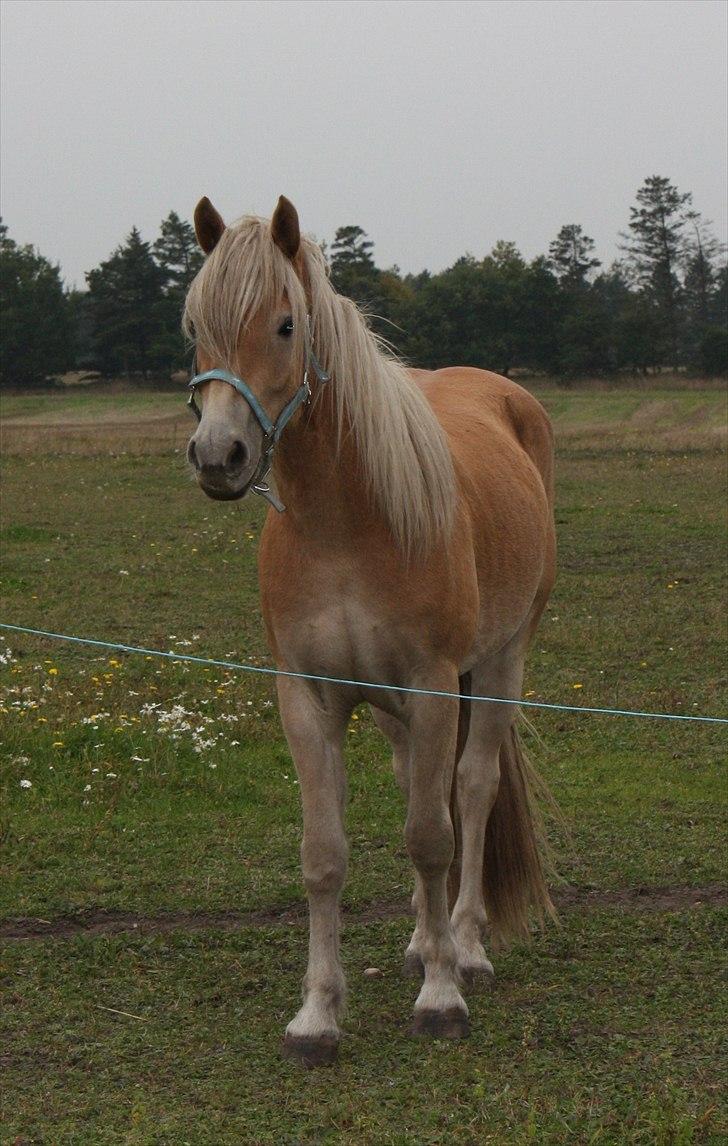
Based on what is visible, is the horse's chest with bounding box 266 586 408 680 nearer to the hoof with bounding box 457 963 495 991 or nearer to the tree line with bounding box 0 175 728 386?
the hoof with bounding box 457 963 495 991

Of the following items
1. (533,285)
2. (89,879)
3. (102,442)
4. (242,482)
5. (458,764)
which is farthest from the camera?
(533,285)

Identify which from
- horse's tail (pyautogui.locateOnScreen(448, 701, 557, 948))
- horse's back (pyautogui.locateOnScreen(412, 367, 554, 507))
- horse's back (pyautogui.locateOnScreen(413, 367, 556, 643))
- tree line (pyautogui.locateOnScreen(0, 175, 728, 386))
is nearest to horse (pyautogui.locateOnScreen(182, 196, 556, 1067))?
horse's back (pyautogui.locateOnScreen(413, 367, 556, 643))

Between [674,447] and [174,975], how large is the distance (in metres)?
23.0

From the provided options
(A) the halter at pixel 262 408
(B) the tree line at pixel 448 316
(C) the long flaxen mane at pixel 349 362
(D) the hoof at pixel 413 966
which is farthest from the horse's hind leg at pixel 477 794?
(B) the tree line at pixel 448 316

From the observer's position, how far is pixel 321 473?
4062mm

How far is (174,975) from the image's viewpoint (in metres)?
4.71

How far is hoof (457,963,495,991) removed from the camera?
475 cm

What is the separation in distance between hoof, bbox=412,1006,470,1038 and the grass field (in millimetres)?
66

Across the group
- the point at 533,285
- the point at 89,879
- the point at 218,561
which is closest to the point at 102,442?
the point at 218,561

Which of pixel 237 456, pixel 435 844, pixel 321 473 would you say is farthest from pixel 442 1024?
pixel 237 456

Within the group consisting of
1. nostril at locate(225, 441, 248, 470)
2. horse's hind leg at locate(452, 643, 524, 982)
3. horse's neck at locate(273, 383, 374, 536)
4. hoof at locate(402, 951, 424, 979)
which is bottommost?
hoof at locate(402, 951, 424, 979)

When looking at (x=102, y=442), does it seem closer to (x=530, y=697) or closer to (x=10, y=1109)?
(x=530, y=697)

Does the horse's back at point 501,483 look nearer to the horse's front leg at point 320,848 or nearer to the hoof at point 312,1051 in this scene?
the horse's front leg at point 320,848

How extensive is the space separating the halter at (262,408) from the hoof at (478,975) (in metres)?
1.89
